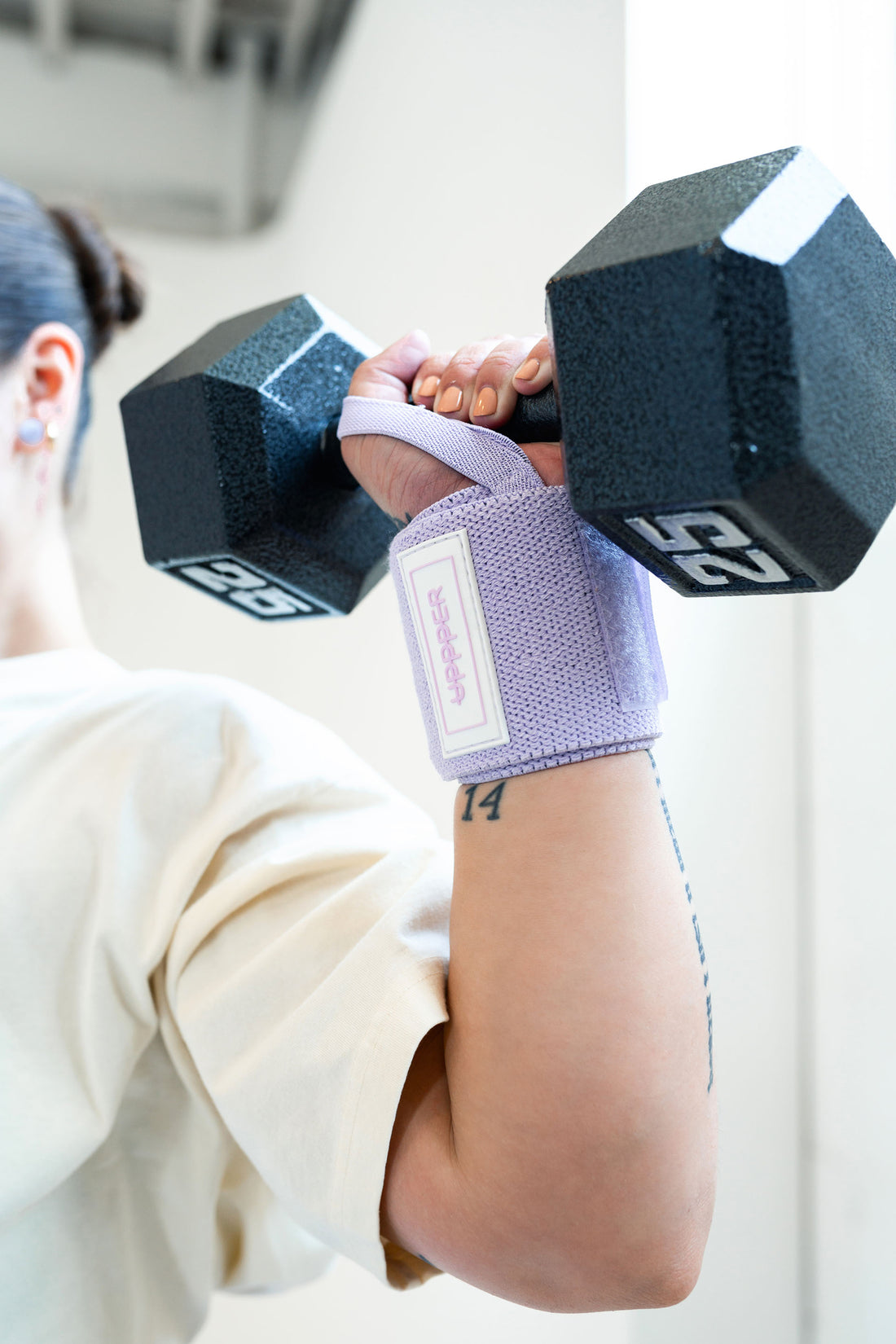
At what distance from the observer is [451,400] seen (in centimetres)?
55

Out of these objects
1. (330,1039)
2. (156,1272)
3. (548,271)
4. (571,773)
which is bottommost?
(156,1272)

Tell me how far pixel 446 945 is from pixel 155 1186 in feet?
1.12

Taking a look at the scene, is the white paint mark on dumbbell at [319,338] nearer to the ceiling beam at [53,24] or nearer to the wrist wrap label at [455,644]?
the wrist wrap label at [455,644]

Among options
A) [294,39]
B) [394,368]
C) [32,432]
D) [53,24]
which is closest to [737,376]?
[394,368]

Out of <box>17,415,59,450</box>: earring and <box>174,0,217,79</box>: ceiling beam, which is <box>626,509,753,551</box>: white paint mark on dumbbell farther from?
<box>174,0,217,79</box>: ceiling beam

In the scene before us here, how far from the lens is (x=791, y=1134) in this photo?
2.68 ft

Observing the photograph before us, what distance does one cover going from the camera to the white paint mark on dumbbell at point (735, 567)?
1.41 feet

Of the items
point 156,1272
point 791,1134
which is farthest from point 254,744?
point 791,1134

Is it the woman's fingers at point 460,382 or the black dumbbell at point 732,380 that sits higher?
the black dumbbell at point 732,380

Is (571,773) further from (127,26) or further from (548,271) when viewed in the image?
(127,26)

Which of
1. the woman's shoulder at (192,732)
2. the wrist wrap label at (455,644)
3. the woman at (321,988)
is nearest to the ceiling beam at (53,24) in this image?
the woman at (321,988)

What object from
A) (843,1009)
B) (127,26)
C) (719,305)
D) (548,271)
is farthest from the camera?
(127,26)

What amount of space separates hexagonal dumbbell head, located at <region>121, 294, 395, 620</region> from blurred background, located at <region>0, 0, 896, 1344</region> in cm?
32

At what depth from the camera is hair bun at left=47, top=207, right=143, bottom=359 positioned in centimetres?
100
